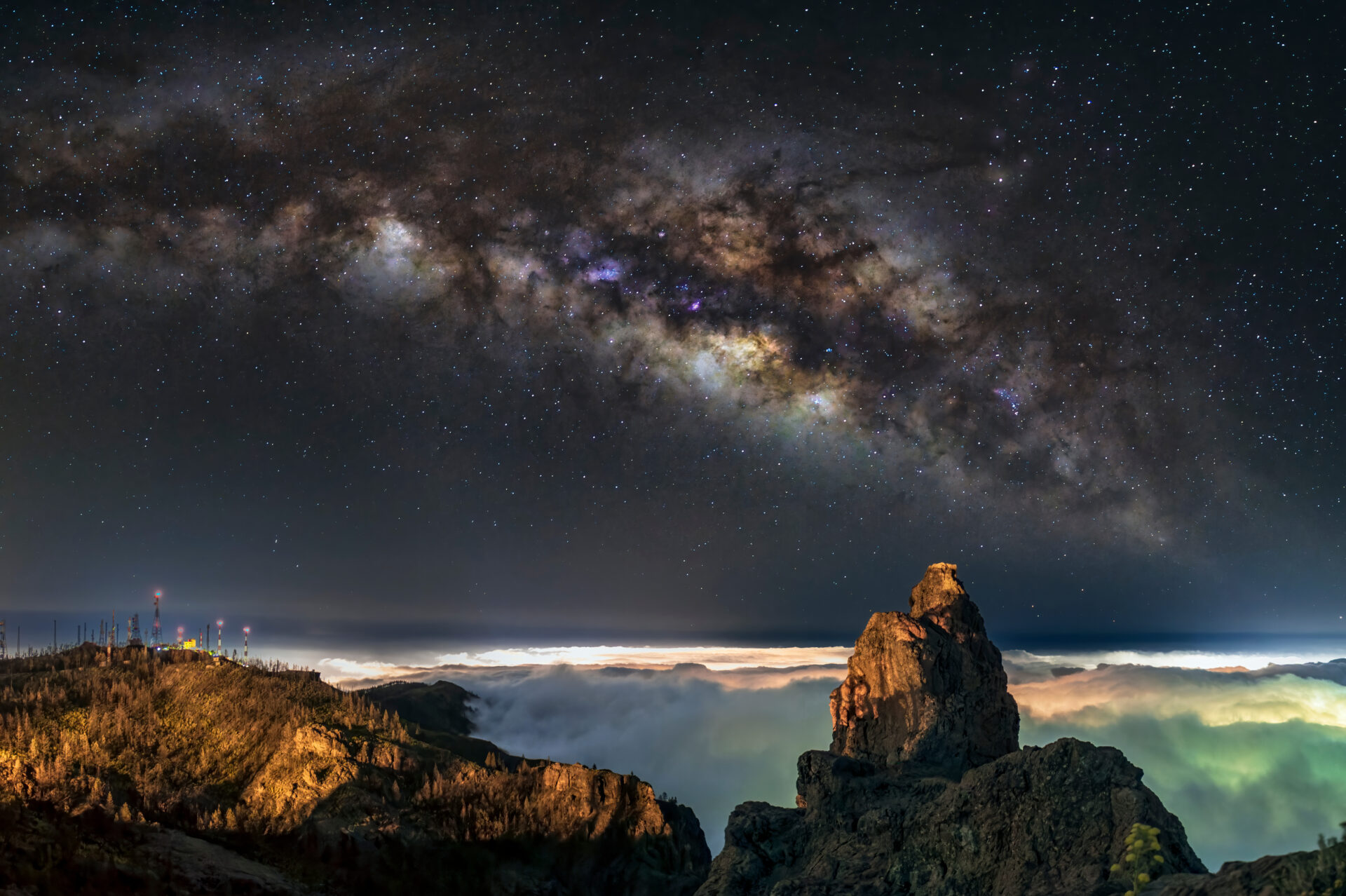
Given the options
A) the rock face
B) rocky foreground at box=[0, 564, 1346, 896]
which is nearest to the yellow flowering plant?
rocky foreground at box=[0, 564, 1346, 896]

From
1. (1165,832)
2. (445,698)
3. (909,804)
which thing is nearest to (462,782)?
(909,804)

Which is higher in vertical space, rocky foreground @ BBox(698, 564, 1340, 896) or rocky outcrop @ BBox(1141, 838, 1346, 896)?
rocky outcrop @ BBox(1141, 838, 1346, 896)

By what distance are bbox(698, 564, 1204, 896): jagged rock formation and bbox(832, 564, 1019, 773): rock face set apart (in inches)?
1.9

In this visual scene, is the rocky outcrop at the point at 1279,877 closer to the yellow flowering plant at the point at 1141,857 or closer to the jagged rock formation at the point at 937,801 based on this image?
the yellow flowering plant at the point at 1141,857

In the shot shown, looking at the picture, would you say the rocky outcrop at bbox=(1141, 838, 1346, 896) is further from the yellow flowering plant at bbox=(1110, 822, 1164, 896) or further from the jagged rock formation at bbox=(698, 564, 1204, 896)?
the jagged rock formation at bbox=(698, 564, 1204, 896)

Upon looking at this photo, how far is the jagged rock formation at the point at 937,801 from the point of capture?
1454cm

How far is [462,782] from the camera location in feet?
205

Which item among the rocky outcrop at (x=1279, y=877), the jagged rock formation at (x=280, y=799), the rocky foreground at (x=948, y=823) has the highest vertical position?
the rocky outcrop at (x=1279, y=877)

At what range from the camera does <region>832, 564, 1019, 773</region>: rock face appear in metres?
27.2

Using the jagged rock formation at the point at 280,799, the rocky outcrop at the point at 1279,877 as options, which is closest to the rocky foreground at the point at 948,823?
the rocky outcrop at the point at 1279,877

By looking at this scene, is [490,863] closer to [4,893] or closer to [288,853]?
[288,853]

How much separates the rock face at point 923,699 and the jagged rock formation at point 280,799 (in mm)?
35366

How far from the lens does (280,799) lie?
55.6m

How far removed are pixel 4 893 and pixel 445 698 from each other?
13662 cm
